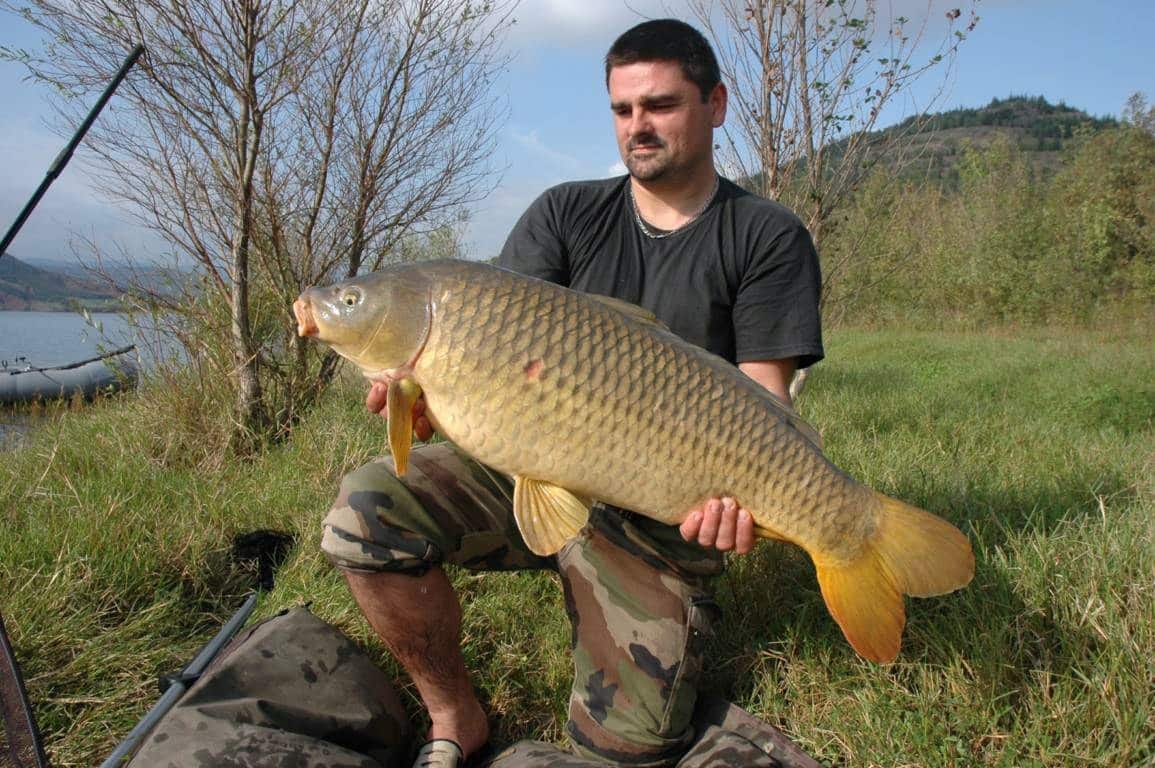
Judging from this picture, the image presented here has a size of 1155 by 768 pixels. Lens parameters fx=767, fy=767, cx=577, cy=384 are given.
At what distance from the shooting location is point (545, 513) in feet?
5.34

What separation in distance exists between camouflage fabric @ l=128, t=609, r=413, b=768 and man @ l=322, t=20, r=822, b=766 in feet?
0.37

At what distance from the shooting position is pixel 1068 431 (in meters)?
3.93

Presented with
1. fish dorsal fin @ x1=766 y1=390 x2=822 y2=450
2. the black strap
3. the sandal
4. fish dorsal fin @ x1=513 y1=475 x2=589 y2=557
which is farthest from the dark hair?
the black strap

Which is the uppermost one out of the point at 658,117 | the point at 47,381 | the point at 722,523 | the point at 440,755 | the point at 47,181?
the point at 658,117

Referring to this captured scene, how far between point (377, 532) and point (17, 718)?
0.78 meters

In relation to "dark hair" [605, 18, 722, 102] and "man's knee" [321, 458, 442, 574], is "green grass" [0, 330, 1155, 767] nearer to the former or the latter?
"man's knee" [321, 458, 442, 574]

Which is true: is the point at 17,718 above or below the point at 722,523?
below

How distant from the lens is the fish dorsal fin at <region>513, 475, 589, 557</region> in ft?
5.32

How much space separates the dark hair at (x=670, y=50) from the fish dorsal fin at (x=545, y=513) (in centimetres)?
125

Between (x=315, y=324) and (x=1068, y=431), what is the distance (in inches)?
152

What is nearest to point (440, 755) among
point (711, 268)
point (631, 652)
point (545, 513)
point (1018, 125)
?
point (631, 652)

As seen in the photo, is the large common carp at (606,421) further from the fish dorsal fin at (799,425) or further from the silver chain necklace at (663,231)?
the silver chain necklace at (663,231)

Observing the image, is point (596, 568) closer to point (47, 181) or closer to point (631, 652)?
point (631, 652)

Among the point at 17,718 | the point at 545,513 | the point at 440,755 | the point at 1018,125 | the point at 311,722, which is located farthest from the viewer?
the point at 1018,125
